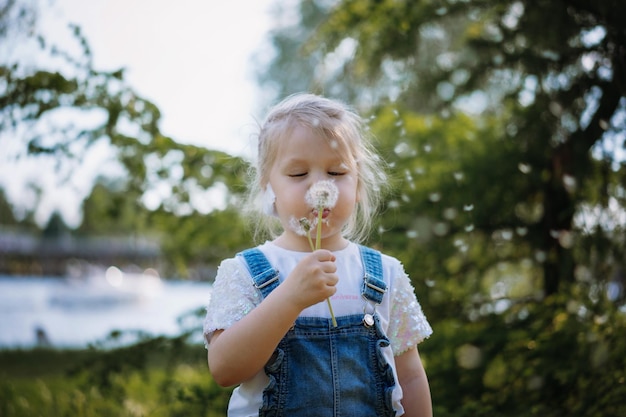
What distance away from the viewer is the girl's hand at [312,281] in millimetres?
1353

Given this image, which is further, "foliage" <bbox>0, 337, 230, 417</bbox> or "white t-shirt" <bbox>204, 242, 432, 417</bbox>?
"foliage" <bbox>0, 337, 230, 417</bbox>

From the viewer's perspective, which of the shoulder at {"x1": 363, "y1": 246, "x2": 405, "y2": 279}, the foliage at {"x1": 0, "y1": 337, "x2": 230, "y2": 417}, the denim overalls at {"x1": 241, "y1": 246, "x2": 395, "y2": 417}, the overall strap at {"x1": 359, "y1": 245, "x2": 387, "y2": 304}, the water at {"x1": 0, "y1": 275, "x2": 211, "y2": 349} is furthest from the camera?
the water at {"x1": 0, "y1": 275, "x2": 211, "y2": 349}

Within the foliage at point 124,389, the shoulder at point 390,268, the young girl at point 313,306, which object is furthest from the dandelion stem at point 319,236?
the foliage at point 124,389

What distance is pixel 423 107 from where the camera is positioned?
14.2 ft

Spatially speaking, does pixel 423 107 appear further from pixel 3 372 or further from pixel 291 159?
pixel 3 372

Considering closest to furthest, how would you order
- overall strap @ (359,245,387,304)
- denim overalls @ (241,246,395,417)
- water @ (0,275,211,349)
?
denim overalls @ (241,246,395,417), overall strap @ (359,245,387,304), water @ (0,275,211,349)

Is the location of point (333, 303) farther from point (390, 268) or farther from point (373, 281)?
point (390, 268)

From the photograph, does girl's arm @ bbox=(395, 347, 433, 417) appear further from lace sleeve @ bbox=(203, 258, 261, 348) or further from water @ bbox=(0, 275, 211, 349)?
water @ bbox=(0, 275, 211, 349)

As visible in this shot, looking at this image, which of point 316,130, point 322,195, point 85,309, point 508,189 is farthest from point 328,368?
point 85,309

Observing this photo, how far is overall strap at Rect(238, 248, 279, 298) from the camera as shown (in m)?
1.55

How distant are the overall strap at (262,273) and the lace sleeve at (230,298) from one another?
2cm

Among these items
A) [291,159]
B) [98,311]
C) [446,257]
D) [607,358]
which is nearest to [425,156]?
[446,257]

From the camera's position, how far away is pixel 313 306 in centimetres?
155

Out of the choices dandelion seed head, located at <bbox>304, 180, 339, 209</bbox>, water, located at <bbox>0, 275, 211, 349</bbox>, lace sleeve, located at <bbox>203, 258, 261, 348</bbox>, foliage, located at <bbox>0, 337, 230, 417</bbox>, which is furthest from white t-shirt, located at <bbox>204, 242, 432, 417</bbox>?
water, located at <bbox>0, 275, 211, 349</bbox>
